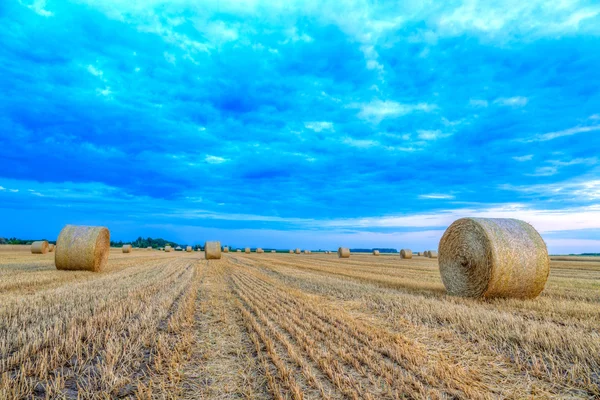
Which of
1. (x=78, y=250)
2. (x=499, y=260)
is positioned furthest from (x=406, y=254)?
(x=78, y=250)

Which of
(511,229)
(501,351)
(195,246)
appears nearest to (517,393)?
(501,351)

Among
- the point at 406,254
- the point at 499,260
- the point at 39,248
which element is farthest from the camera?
the point at 406,254

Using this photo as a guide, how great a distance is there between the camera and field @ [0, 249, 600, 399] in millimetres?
3186

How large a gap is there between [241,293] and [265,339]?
A: 406cm

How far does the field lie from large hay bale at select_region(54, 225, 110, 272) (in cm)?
683

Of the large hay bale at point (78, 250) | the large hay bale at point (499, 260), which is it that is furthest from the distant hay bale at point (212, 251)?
the large hay bale at point (499, 260)

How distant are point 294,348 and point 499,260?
5.83m

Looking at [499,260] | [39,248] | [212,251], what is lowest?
[499,260]

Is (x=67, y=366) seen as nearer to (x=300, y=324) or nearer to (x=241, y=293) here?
(x=300, y=324)

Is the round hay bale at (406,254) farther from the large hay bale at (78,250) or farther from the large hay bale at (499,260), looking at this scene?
the large hay bale at (78,250)

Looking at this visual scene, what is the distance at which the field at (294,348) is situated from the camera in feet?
10.5

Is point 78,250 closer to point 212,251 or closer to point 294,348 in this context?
point 294,348

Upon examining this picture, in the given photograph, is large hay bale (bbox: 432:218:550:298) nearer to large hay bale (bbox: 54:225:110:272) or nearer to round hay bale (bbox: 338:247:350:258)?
large hay bale (bbox: 54:225:110:272)

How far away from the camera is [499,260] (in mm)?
7770
